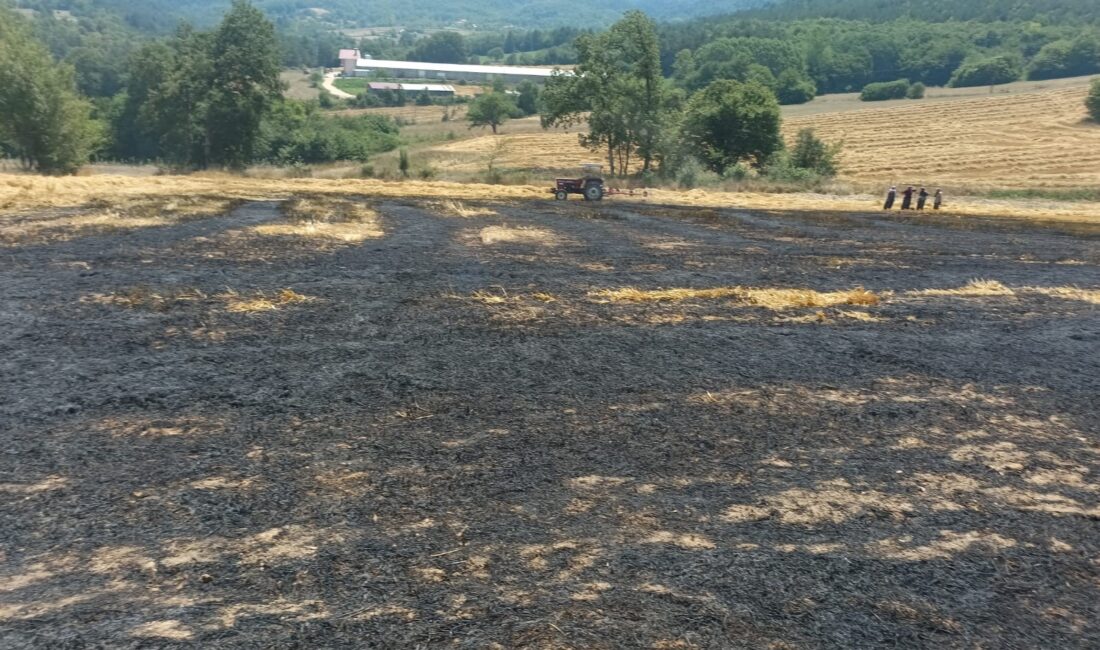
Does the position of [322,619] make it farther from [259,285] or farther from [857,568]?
[259,285]

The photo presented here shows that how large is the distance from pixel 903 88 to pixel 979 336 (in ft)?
312

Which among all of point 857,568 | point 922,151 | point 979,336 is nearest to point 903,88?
point 922,151

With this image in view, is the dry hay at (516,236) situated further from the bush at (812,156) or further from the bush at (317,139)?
the bush at (317,139)

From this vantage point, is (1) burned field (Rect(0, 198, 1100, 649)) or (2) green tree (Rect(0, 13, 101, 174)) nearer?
(1) burned field (Rect(0, 198, 1100, 649))

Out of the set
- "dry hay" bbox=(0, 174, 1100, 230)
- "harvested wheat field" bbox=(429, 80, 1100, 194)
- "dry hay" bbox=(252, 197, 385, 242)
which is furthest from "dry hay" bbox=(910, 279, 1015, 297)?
"harvested wheat field" bbox=(429, 80, 1100, 194)

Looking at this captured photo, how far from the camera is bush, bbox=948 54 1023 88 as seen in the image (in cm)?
10000

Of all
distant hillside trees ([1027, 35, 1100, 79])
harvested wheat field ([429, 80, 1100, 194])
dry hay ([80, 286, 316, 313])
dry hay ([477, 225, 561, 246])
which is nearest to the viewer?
dry hay ([80, 286, 316, 313])

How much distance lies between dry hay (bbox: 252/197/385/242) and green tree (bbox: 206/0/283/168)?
782 inches

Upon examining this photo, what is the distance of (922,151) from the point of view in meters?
55.0

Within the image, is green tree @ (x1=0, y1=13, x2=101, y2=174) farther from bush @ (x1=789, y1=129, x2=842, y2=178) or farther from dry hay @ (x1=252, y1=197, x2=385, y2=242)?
bush @ (x1=789, y1=129, x2=842, y2=178)

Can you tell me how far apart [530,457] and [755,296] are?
7768 mm

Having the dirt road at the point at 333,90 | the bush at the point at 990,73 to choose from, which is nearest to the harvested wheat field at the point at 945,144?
the bush at the point at 990,73

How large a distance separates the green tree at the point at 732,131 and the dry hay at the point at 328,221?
75.0ft

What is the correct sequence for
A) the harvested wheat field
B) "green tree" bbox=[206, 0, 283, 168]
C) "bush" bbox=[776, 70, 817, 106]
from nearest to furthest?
"green tree" bbox=[206, 0, 283, 168], the harvested wheat field, "bush" bbox=[776, 70, 817, 106]
